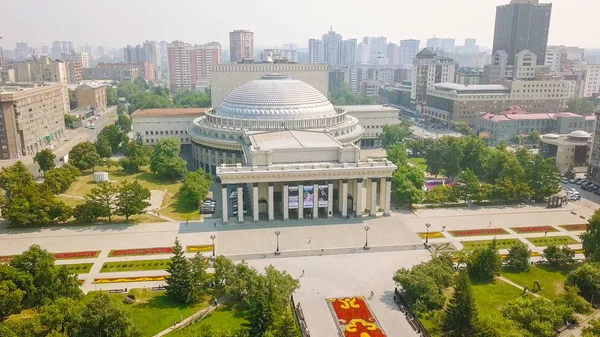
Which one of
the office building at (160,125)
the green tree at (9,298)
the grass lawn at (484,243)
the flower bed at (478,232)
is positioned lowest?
the grass lawn at (484,243)

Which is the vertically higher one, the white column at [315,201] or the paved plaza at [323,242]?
the white column at [315,201]

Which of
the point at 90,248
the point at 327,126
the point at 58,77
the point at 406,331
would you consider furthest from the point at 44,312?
the point at 58,77

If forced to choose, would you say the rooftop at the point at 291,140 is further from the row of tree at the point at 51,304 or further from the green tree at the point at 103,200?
the row of tree at the point at 51,304

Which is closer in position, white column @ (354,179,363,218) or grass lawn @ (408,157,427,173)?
white column @ (354,179,363,218)

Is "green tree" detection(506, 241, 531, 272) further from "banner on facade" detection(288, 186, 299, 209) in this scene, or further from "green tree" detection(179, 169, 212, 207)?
"green tree" detection(179, 169, 212, 207)

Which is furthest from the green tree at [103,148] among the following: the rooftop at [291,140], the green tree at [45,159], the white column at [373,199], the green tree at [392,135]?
the green tree at [392,135]

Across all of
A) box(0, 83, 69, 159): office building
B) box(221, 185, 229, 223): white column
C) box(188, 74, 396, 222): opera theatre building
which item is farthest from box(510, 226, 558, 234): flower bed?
box(0, 83, 69, 159): office building
